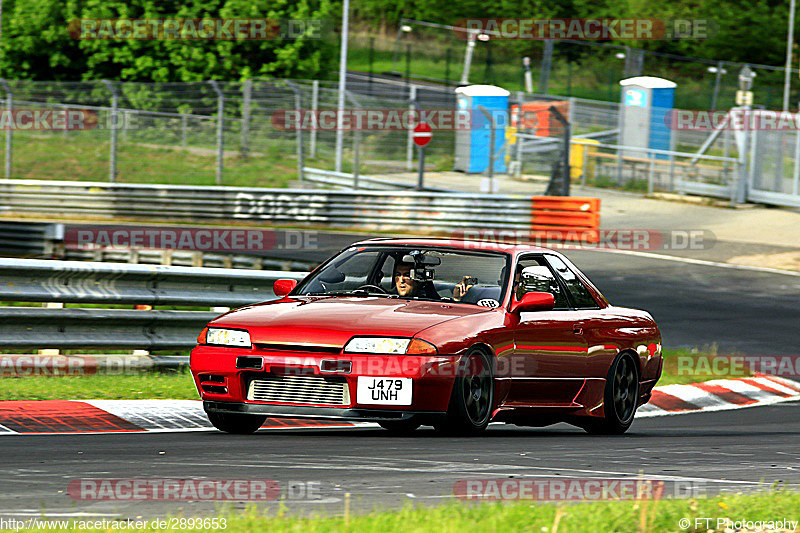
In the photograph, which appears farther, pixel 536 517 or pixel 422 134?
pixel 422 134

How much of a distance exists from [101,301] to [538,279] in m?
3.63

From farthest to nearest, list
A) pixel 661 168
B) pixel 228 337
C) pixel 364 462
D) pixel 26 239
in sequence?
pixel 661 168, pixel 26 239, pixel 228 337, pixel 364 462

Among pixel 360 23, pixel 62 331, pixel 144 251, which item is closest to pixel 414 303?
pixel 62 331

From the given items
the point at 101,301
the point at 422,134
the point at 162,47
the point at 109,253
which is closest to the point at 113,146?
the point at 422,134

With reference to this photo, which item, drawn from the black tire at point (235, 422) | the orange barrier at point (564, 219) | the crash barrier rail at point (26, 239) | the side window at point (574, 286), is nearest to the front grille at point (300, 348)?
the black tire at point (235, 422)

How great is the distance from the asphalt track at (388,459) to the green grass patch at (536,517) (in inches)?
13.3

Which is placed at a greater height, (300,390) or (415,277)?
(415,277)

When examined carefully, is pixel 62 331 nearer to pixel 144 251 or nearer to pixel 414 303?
pixel 414 303

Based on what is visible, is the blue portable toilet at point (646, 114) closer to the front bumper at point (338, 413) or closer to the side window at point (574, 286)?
the side window at point (574, 286)

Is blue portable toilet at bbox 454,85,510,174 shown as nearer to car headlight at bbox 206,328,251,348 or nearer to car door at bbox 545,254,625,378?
car door at bbox 545,254,625,378

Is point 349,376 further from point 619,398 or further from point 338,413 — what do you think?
point 619,398

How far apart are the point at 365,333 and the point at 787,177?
25341 mm

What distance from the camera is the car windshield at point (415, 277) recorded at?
Answer: 916 centimetres

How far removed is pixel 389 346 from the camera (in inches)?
318
